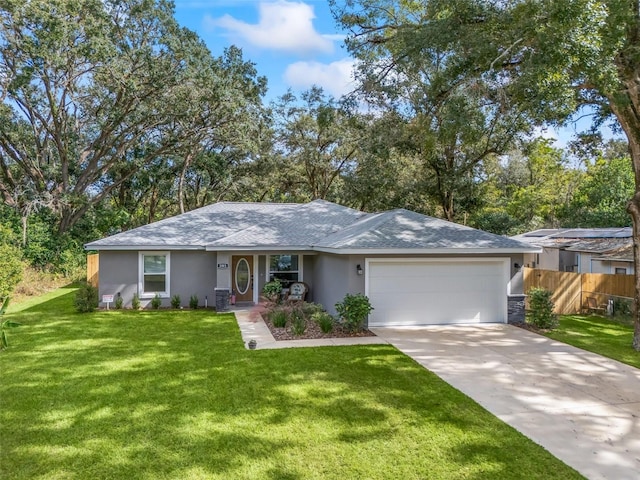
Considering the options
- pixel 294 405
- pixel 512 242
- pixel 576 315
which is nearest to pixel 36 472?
pixel 294 405

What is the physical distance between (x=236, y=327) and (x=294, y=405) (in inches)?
216

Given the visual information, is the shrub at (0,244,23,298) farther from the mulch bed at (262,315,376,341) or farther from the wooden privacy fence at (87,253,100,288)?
the mulch bed at (262,315,376,341)

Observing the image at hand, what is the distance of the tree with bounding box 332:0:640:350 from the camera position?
7043 millimetres

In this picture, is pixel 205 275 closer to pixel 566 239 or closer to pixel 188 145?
pixel 188 145

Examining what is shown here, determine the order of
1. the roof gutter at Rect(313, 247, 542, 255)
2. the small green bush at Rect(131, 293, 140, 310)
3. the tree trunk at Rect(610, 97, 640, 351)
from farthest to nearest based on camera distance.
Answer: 1. the small green bush at Rect(131, 293, 140, 310)
2. the roof gutter at Rect(313, 247, 542, 255)
3. the tree trunk at Rect(610, 97, 640, 351)

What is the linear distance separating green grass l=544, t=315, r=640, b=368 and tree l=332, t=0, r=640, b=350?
0.68 meters

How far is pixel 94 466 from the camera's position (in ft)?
13.9

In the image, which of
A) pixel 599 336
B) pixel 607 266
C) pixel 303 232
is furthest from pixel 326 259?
pixel 607 266

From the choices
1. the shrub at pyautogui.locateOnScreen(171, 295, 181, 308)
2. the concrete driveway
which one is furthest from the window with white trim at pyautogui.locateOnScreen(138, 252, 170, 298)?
the concrete driveway

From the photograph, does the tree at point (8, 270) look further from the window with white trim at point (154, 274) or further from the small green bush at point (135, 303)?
the window with white trim at point (154, 274)

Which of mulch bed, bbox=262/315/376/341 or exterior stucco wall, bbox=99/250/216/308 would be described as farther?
exterior stucco wall, bbox=99/250/216/308

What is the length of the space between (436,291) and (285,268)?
579 cm

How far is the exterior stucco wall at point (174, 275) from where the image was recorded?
1369 centimetres

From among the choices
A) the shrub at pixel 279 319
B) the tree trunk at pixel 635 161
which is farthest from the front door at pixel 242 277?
the tree trunk at pixel 635 161
